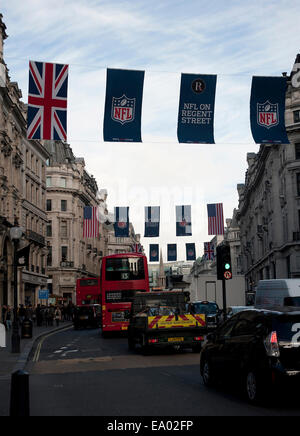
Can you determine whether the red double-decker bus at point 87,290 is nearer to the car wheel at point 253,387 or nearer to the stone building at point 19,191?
the stone building at point 19,191

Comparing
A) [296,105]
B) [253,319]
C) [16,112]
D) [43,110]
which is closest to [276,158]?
[296,105]

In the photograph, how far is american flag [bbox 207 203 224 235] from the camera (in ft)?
158

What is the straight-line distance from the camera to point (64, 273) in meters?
87.9

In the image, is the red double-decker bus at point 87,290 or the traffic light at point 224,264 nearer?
the traffic light at point 224,264

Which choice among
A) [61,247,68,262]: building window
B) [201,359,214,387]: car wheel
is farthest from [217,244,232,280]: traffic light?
[61,247,68,262]: building window

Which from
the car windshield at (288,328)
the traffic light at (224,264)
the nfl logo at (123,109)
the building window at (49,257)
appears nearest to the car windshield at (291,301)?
the traffic light at (224,264)

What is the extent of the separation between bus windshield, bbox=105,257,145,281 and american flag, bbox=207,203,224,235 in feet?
53.2

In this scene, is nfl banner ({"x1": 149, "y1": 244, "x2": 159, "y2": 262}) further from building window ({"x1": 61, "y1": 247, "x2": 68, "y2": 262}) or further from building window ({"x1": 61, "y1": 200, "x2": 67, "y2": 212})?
building window ({"x1": 61, "y1": 200, "x2": 67, "y2": 212})

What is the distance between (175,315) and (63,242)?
228 feet

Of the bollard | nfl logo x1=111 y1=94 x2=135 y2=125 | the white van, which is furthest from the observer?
the white van

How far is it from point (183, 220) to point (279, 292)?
25.2 m

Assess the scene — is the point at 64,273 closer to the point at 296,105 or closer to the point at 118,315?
the point at 296,105

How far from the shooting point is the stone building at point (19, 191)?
1961 inches

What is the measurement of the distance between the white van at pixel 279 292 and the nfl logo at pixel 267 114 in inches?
235
